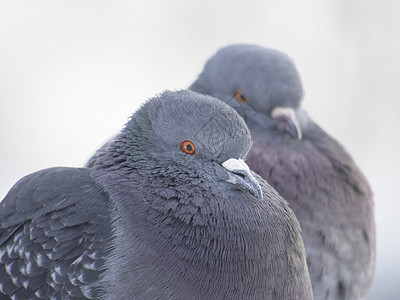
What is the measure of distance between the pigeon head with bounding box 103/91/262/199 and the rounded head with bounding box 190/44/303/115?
1.41 metres

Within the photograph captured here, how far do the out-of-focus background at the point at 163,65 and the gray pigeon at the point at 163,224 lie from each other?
5.99 m

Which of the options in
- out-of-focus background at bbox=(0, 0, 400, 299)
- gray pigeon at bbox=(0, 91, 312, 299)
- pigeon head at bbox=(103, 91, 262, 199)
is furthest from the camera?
out-of-focus background at bbox=(0, 0, 400, 299)

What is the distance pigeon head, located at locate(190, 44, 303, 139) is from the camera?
21.9ft

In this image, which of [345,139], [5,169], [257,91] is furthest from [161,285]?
[345,139]

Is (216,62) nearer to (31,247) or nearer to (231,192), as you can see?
(231,192)

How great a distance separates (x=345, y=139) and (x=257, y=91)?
23.4ft

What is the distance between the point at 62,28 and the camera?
1235 centimetres

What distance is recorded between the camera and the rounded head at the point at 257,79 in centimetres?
669

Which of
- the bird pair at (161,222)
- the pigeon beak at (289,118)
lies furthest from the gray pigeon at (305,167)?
the bird pair at (161,222)

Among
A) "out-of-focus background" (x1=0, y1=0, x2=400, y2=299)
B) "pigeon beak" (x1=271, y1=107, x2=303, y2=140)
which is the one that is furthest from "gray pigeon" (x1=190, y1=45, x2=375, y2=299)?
"out-of-focus background" (x1=0, y1=0, x2=400, y2=299)

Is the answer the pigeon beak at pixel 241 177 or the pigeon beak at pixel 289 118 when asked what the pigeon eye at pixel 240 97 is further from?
the pigeon beak at pixel 241 177

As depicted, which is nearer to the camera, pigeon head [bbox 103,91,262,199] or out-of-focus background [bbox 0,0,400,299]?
pigeon head [bbox 103,91,262,199]

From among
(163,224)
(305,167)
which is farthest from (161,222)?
(305,167)

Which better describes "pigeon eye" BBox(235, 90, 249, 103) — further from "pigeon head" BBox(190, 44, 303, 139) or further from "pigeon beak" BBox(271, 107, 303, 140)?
"pigeon beak" BBox(271, 107, 303, 140)
